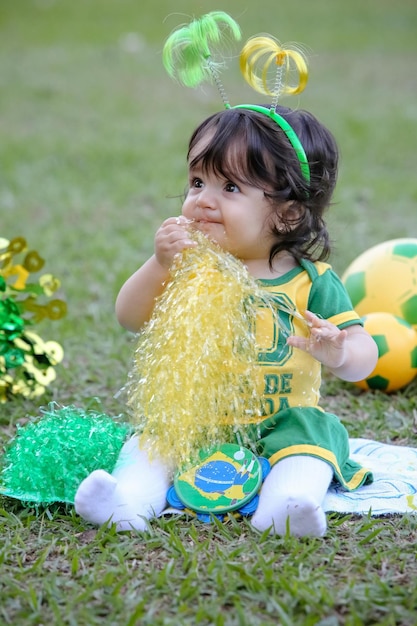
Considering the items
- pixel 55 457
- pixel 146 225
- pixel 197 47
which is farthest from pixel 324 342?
pixel 146 225

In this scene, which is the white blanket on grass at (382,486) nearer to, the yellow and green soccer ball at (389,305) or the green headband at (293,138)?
the yellow and green soccer ball at (389,305)

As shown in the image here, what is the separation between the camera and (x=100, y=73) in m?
10.3

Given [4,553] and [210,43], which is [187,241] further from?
[4,553]

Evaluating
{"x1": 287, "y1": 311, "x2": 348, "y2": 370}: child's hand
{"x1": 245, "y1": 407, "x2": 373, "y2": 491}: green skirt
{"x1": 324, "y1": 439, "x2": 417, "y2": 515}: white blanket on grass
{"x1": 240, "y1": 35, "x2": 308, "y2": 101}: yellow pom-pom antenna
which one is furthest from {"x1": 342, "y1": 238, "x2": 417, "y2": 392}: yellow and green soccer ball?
{"x1": 240, "y1": 35, "x2": 308, "y2": 101}: yellow pom-pom antenna

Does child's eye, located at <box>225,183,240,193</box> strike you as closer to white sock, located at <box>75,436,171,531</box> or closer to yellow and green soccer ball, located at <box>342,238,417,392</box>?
white sock, located at <box>75,436,171,531</box>

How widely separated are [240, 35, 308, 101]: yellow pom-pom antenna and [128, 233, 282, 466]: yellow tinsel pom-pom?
1.66 feet

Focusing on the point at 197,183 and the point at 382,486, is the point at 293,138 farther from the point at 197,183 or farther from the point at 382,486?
the point at 382,486

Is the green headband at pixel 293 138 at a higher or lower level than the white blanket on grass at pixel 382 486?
higher

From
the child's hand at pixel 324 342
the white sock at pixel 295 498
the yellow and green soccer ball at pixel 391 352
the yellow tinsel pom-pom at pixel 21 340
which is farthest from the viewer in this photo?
the yellow and green soccer ball at pixel 391 352

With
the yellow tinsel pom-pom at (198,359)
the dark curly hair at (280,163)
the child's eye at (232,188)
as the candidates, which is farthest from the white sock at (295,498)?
the child's eye at (232,188)

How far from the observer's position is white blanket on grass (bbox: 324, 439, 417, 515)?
218cm

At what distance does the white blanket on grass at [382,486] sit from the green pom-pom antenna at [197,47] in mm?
1209

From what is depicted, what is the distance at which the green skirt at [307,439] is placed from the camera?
2.15 meters

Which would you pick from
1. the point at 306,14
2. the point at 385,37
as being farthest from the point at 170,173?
the point at 306,14
